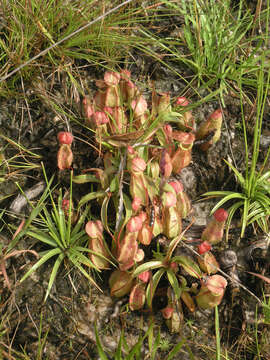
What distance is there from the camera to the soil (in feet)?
5.47

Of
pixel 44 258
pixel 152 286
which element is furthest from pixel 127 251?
pixel 44 258

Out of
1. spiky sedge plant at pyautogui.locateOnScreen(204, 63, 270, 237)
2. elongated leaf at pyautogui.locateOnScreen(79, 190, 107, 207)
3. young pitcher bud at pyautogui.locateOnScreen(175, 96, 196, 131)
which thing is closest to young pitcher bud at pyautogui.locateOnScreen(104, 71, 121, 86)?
young pitcher bud at pyautogui.locateOnScreen(175, 96, 196, 131)

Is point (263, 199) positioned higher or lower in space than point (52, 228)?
lower

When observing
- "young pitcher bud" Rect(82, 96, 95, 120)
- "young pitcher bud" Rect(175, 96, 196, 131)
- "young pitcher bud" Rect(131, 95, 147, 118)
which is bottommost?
"young pitcher bud" Rect(175, 96, 196, 131)

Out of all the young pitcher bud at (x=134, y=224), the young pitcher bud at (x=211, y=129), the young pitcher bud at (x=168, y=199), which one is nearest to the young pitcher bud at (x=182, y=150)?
the young pitcher bud at (x=211, y=129)

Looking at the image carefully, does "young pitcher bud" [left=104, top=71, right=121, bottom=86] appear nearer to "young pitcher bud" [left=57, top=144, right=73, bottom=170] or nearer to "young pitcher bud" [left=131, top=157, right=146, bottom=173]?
"young pitcher bud" [left=57, top=144, right=73, bottom=170]

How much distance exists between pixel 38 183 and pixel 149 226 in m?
0.73

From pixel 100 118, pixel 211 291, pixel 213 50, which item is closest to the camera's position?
pixel 211 291

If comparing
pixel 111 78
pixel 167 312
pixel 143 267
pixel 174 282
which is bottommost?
pixel 167 312

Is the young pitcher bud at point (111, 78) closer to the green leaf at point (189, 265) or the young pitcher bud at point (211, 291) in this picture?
the green leaf at point (189, 265)

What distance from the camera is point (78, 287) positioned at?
5.80 feet

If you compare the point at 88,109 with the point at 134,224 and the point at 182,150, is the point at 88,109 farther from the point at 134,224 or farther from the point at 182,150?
the point at 134,224

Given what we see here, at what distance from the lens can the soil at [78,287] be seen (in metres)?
1.67

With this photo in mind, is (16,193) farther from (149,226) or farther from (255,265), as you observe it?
(255,265)
